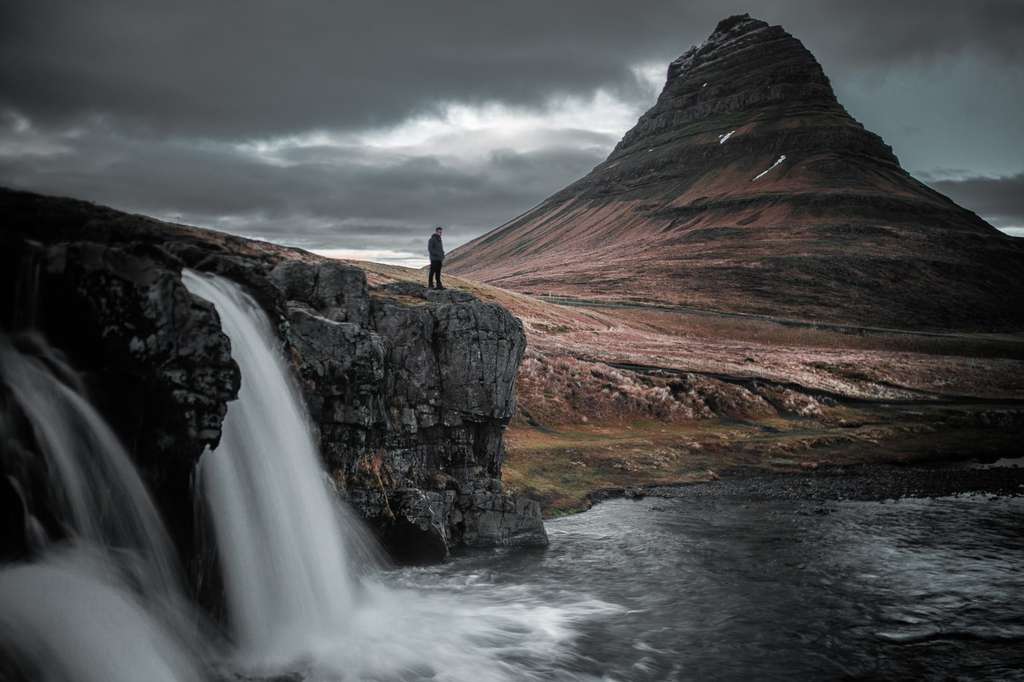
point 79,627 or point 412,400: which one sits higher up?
point 412,400

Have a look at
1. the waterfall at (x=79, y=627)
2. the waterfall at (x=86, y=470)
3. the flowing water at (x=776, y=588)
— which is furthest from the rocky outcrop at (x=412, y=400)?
the waterfall at (x=79, y=627)

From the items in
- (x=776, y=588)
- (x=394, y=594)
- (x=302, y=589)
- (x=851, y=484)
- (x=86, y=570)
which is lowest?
(x=394, y=594)

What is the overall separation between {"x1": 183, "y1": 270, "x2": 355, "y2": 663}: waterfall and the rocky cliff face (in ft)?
5.05

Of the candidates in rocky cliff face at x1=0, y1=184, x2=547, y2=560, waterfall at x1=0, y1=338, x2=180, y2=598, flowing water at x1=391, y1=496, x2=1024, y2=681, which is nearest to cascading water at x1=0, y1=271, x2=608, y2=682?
waterfall at x1=0, y1=338, x2=180, y2=598

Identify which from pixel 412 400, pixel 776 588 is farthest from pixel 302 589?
pixel 776 588

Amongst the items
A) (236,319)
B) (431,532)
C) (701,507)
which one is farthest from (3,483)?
(701,507)

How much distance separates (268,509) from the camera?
21.7m

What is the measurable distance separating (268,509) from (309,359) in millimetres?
7009

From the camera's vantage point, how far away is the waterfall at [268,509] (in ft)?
65.2

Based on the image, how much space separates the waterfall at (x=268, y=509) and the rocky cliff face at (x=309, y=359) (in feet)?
5.05

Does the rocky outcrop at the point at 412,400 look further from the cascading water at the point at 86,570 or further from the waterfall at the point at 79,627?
the waterfall at the point at 79,627

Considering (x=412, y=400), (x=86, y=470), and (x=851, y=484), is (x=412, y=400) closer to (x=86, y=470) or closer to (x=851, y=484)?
(x=86, y=470)

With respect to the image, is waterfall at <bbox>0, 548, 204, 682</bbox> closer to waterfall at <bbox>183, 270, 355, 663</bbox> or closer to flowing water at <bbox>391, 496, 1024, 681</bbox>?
waterfall at <bbox>183, 270, 355, 663</bbox>

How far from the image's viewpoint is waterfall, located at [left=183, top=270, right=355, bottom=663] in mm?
19859
